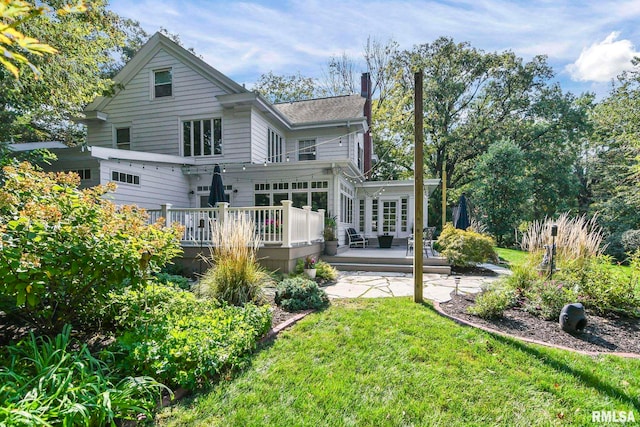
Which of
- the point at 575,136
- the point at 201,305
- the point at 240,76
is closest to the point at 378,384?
the point at 201,305

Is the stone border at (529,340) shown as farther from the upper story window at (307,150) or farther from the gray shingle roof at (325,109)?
Answer: the gray shingle roof at (325,109)

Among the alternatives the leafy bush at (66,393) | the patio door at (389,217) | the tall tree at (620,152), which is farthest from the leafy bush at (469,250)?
the leafy bush at (66,393)

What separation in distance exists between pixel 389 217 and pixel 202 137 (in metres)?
9.12

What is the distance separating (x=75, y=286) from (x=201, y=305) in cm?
137

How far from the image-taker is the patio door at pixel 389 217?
1513 cm

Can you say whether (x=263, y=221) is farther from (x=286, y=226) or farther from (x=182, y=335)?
(x=182, y=335)

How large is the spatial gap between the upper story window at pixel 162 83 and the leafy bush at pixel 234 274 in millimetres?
9434

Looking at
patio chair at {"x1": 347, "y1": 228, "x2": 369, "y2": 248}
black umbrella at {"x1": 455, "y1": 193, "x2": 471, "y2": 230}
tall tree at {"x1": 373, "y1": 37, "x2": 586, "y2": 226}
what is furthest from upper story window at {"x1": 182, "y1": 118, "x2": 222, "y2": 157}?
tall tree at {"x1": 373, "y1": 37, "x2": 586, "y2": 226}

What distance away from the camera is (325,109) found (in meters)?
14.3

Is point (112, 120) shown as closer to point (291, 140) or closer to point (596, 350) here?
point (291, 140)

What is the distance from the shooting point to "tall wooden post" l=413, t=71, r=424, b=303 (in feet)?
16.1

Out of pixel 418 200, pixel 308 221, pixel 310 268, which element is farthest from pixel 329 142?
pixel 418 200

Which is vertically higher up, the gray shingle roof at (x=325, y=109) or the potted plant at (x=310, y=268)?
the gray shingle roof at (x=325, y=109)

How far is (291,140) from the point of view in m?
13.7
